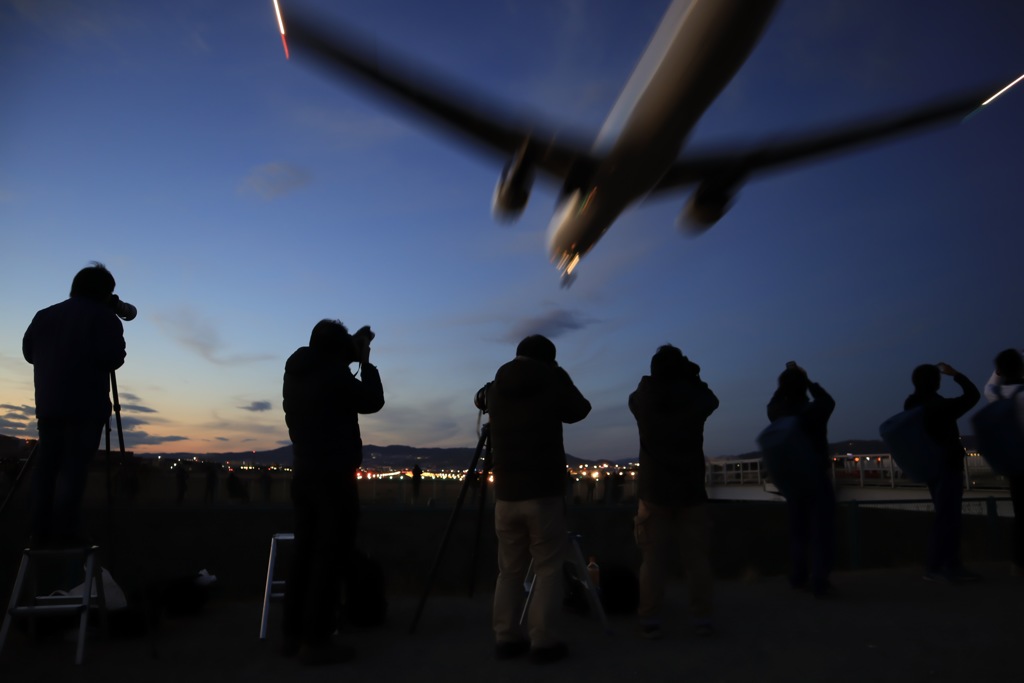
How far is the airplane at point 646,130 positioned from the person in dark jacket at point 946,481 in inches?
93.6

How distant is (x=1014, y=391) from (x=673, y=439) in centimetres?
362

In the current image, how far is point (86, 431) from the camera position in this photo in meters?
4.07

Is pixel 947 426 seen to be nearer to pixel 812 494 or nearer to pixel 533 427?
pixel 812 494

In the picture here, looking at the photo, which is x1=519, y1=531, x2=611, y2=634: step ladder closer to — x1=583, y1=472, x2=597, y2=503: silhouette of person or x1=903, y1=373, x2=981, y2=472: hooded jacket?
x1=903, y1=373, x2=981, y2=472: hooded jacket

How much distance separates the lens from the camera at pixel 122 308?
4.49m

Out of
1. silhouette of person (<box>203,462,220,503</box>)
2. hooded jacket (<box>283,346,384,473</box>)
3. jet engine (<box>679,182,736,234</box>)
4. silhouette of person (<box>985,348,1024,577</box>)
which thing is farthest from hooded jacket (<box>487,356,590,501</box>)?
silhouette of person (<box>203,462,220,503</box>)

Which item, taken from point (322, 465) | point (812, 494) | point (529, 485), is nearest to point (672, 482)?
point (529, 485)

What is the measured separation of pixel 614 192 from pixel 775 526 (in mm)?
5856

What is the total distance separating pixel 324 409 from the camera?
4098mm

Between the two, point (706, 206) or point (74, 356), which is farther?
point (706, 206)

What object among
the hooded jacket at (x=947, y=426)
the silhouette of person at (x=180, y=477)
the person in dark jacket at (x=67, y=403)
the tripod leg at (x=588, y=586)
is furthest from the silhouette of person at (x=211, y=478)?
→ the hooded jacket at (x=947, y=426)

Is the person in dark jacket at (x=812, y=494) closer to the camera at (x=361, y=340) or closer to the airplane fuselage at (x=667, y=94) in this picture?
the airplane fuselage at (x=667, y=94)

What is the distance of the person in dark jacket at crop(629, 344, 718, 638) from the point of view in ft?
14.4

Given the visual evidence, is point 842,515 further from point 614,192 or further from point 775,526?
point 614,192
